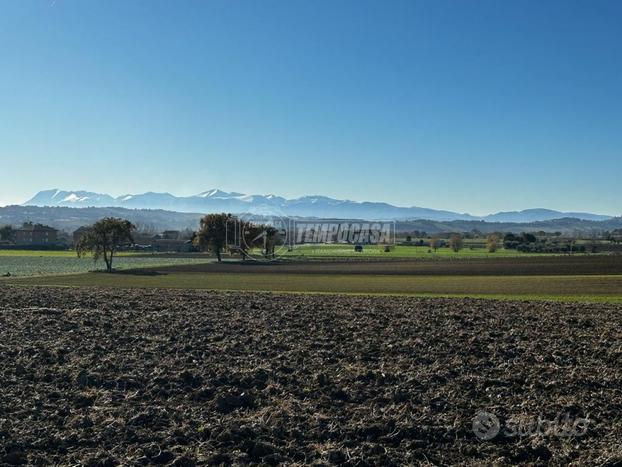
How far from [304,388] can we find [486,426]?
406 cm

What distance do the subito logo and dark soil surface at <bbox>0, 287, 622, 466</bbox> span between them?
0.13 meters

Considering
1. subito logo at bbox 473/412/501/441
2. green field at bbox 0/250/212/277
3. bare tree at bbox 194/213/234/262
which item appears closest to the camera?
subito logo at bbox 473/412/501/441

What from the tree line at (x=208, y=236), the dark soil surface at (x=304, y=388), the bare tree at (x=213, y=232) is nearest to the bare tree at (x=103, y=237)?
the tree line at (x=208, y=236)

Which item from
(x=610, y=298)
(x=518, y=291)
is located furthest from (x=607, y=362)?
(x=518, y=291)

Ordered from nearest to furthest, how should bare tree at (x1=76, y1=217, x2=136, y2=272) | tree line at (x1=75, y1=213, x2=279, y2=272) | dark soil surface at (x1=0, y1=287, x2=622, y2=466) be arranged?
dark soil surface at (x1=0, y1=287, x2=622, y2=466) < bare tree at (x1=76, y1=217, x2=136, y2=272) < tree line at (x1=75, y1=213, x2=279, y2=272)

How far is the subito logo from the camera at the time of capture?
10.2 meters

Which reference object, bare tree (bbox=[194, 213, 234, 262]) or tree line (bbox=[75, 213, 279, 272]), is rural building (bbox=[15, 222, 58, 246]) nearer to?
tree line (bbox=[75, 213, 279, 272])

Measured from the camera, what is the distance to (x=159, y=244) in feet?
437

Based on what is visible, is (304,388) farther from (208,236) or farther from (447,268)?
(208,236)

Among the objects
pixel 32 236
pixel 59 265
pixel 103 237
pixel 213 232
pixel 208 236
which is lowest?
pixel 59 265

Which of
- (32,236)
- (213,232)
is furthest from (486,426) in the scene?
(32,236)

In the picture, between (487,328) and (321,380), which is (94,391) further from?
(487,328)

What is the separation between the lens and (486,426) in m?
10.6

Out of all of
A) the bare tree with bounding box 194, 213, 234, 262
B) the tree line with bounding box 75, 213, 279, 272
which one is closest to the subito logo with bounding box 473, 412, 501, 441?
the tree line with bounding box 75, 213, 279, 272
